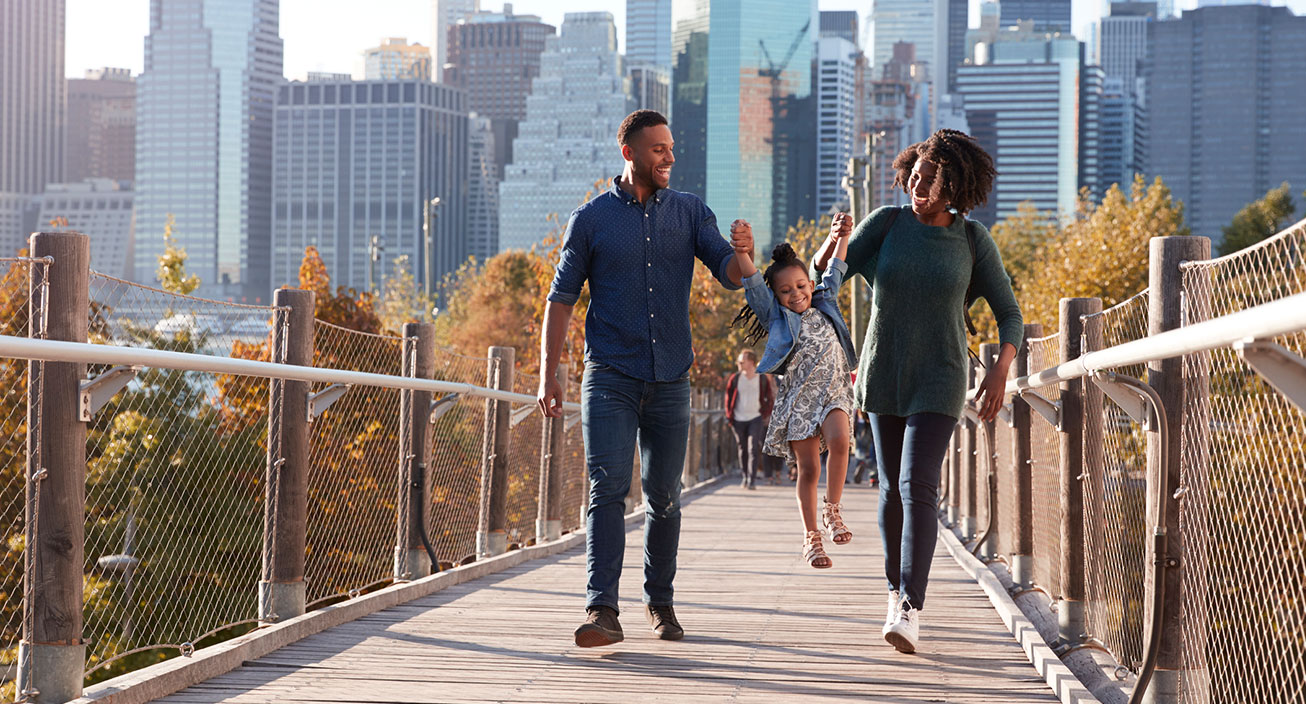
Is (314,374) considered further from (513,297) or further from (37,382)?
(513,297)

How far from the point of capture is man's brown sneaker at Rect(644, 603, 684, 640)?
5414 millimetres

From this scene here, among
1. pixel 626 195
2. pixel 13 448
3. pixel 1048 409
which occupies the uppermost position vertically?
pixel 626 195

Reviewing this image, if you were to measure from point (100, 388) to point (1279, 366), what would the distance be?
2.90 meters

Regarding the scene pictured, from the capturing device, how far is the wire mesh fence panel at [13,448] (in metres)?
3.97

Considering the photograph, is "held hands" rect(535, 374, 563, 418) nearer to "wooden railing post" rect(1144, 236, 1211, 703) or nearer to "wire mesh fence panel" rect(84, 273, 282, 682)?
"wire mesh fence panel" rect(84, 273, 282, 682)

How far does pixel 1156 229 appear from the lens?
5328cm

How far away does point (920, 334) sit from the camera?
16.7 feet

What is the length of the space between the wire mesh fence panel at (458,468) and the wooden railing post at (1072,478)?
4.54 metres

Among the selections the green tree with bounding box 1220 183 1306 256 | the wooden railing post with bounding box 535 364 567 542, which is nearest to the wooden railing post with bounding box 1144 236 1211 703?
the wooden railing post with bounding box 535 364 567 542

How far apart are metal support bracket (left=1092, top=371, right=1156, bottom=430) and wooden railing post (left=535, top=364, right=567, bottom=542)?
6.44 metres

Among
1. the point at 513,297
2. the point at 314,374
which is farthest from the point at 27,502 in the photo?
A: the point at 513,297

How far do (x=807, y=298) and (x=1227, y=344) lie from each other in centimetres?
359

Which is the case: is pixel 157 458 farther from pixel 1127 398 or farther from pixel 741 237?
pixel 1127 398

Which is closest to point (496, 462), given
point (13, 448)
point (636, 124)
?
point (636, 124)
